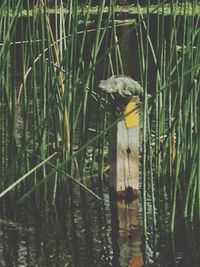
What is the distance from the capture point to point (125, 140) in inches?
154

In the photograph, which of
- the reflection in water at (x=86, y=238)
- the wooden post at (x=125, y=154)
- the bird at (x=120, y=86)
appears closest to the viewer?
the reflection in water at (x=86, y=238)

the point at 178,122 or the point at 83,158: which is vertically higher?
the point at 178,122

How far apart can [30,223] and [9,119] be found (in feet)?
1.53

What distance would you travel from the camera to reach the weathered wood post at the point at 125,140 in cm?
376

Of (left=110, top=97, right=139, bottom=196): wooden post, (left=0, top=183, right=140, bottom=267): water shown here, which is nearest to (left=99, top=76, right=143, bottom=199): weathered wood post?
(left=110, top=97, right=139, bottom=196): wooden post

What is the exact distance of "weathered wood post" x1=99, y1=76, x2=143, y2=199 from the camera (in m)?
3.76

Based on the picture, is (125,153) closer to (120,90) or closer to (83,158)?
(83,158)

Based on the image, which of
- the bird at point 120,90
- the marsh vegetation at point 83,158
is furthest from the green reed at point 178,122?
the bird at point 120,90

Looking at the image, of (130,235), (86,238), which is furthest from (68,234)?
(130,235)

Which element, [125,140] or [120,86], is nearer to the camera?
[120,86]

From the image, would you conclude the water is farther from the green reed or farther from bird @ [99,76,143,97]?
bird @ [99,76,143,97]

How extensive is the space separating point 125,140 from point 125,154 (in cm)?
7

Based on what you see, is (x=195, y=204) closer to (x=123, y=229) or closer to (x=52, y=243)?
(x=123, y=229)

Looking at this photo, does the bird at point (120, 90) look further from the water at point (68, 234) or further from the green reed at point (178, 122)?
the water at point (68, 234)
